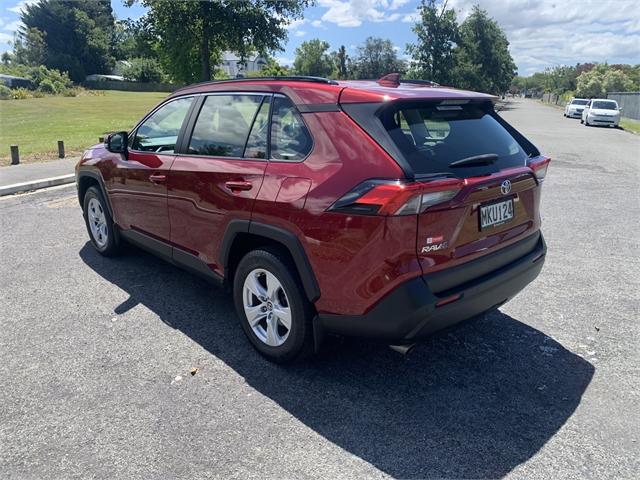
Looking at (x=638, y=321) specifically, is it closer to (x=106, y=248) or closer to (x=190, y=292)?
(x=190, y=292)

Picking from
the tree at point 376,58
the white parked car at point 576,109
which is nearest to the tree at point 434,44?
the white parked car at point 576,109

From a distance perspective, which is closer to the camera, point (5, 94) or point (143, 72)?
point (5, 94)

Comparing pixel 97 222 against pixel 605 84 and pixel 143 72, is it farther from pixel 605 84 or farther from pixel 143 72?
pixel 605 84

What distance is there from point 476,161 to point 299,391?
5.69 feet

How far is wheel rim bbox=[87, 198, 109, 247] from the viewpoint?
531cm

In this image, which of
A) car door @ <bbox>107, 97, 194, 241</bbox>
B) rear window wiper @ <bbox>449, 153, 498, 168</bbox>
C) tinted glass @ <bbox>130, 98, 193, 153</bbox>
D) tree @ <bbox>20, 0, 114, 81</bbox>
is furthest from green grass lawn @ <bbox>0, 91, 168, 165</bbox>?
tree @ <bbox>20, 0, 114, 81</bbox>

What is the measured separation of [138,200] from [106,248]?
3.80ft

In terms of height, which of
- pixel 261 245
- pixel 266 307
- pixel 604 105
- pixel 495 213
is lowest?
pixel 266 307

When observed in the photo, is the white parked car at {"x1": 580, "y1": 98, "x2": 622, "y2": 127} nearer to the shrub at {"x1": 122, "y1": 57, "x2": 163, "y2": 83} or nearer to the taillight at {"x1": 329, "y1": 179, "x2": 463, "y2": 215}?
the taillight at {"x1": 329, "y1": 179, "x2": 463, "y2": 215}

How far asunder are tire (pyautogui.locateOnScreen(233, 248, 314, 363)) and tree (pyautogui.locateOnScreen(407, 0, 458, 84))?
44435 millimetres

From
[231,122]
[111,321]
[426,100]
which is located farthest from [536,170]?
[111,321]

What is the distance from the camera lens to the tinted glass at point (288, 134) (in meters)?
3.00

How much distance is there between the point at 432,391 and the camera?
3.05 meters

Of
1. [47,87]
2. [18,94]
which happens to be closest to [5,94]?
[18,94]
